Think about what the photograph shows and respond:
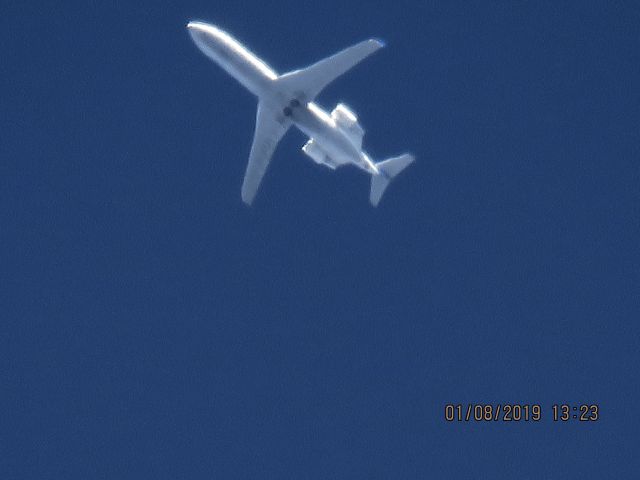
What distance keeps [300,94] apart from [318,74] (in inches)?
91.7

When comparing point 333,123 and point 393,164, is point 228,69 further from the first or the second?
point 393,164

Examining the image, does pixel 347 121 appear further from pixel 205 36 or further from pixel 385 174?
pixel 205 36

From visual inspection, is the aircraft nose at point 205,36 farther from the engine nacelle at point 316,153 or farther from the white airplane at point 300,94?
the engine nacelle at point 316,153

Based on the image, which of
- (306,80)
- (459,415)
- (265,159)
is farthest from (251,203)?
(459,415)

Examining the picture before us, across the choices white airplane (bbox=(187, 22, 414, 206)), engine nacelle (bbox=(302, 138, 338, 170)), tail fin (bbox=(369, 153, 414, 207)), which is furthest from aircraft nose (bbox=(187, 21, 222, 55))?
tail fin (bbox=(369, 153, 414, 207))

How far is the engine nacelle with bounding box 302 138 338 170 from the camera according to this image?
68750 millimetres

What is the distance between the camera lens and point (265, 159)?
71.9 meters

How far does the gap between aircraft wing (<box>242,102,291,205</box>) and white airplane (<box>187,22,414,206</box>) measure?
91 millimetres

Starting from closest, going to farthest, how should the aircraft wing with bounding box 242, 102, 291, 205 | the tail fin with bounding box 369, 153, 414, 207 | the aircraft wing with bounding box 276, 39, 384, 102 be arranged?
1. the aircraft wing with bounding box 276, 39, 384, 102
2. the aircraft wing with bounding box 242, 102, 291, 205
3. the tail fin with bounding box 369, 153, 414, 207

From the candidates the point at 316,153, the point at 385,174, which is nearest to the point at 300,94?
the point at 316,153

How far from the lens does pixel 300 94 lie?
217ft

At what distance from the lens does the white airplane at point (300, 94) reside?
6538 centimetres

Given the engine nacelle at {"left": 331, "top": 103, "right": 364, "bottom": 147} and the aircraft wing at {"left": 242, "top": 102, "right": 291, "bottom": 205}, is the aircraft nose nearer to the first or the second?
the aircraft wing at {"left": 242, "top": 102, "right": 291, "bottom": 205}

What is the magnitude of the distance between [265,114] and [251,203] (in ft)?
30.1
